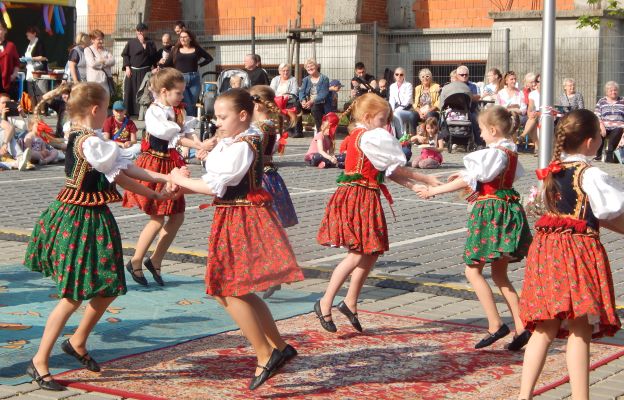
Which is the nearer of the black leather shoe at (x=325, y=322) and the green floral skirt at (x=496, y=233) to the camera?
the green floral skirt at (x=496, y=233)

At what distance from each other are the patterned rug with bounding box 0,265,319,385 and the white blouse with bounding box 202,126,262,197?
144cm

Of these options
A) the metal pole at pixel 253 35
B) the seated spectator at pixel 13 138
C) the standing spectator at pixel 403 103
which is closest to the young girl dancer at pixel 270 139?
the seated spectator at pixel 13 138

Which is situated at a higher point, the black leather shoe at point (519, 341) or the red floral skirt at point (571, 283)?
the red floral skirt at point (571, 283)

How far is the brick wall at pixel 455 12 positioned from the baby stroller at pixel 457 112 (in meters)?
5.89

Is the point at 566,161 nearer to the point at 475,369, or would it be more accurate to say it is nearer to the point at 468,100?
the point at 475,369

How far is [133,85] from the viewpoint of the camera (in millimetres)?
23516

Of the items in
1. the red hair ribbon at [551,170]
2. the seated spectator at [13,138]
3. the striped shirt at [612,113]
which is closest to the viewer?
the red hair ribbon at [551,170]

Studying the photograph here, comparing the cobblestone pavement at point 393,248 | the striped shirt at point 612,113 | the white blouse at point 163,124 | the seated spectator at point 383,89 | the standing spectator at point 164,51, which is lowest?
the cobblestone pavement at point 393,248

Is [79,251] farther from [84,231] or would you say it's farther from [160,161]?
[160,161]

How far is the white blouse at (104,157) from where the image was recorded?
6488mm

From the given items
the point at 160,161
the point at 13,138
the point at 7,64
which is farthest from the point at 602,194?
the point at 7,64

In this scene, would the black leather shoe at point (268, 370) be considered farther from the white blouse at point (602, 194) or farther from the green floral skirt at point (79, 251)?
the white blouse at point (602, 194)

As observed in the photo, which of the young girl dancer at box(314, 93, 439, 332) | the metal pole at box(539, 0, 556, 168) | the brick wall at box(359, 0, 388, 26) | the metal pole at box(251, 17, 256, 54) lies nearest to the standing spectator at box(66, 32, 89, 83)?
the metal pole at box(251, 17, 256, 54)

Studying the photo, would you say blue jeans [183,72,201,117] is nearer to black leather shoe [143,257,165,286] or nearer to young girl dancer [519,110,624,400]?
black leather shoe [143,257,165,286]
